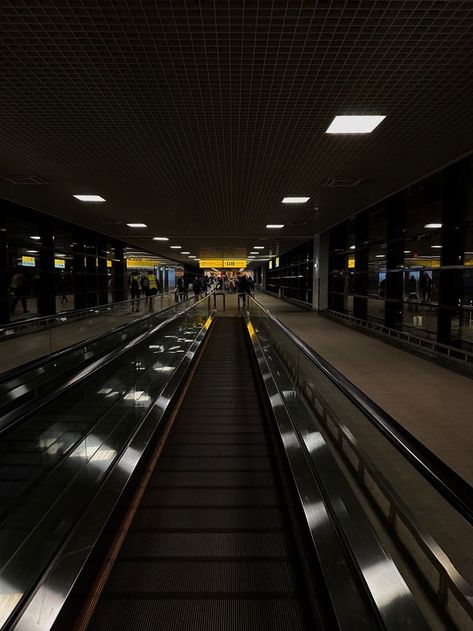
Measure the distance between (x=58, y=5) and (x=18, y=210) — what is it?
30.0ft

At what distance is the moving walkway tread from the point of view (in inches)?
85.4

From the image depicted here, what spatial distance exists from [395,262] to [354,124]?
215 inches

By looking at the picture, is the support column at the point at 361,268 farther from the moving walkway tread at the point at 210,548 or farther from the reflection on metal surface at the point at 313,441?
the reflection on metal surface at the point at 313,441

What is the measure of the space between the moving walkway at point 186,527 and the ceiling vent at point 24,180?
449 cm

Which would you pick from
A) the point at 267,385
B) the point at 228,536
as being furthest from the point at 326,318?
the point at 228,536

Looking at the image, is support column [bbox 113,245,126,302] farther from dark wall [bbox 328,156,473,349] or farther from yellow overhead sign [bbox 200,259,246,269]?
yellow overhead sign [bbox 200,259,246,269]

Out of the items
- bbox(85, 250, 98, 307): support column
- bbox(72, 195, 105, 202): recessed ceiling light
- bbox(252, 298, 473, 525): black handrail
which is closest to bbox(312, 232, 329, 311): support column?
bbox(85, 250, 98, 307): support column

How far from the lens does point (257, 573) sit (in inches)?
98.1

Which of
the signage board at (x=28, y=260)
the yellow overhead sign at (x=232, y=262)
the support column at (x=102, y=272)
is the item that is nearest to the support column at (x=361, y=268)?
the support column at (x=102, y=272)

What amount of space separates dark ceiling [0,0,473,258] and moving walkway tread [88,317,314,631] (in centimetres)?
360

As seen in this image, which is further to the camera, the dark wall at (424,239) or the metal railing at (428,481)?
the dark wall at (424,239)

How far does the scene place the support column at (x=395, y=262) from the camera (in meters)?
9.52

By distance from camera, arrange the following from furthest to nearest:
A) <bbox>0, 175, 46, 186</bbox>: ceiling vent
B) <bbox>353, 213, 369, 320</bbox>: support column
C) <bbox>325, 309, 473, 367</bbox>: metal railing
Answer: <bbox>353, 213, 369, 320</bbox>: support column, <bbox>0, 175, 46, 186</bbox>: ceiling vent, <bbox>325, 309, 473, 367</bbox>: metal railing

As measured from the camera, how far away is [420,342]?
812 cm
